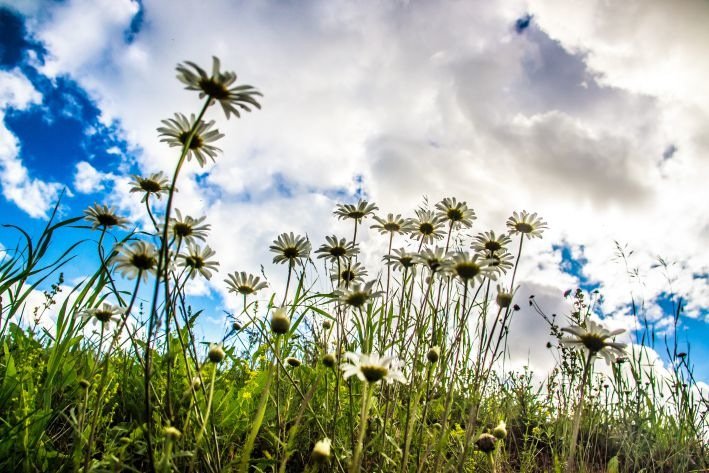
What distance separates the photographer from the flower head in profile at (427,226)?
2.80m

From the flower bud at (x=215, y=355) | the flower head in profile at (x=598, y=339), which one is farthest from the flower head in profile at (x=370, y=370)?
the flower head in profile at (x=598, y=339)

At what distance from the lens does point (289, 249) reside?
241 cm

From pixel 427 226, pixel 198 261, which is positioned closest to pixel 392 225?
pixel 427 226

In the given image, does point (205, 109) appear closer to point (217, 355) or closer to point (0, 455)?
point (217, 355)

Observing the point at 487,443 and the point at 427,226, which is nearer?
the point at 487,443

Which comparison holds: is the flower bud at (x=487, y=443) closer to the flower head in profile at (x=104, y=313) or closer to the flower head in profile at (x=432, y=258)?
the flower head in profile at (x=432, y=258)

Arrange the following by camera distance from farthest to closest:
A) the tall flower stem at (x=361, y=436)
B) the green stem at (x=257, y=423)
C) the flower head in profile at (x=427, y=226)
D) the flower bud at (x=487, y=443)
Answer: the flower head in profile at (x=427, y=226) → the flower bud at (x=487, y=443) → the green stem at (x=257, y=423) → the tall flower stem at (x=361, y=436)

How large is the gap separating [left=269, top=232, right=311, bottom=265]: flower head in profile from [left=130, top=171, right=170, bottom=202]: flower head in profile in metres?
0.64

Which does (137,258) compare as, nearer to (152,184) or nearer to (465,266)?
(152,184)

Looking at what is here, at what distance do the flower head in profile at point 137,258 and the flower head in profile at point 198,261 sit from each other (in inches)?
10.5

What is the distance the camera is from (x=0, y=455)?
1.67 metres

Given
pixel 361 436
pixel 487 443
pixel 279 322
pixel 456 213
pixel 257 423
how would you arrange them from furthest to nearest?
pixel 456 213, pixel 487 443, pixel 279 322, pixel 257 423, pixel 361 436

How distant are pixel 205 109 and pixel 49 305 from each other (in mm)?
3382

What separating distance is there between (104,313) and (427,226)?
1852 mm
